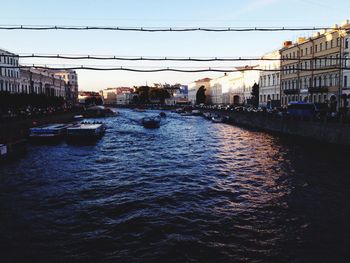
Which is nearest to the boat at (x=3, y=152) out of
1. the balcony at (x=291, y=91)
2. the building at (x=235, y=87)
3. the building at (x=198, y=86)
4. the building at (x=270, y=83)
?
the balcony at (x=291, y=91)

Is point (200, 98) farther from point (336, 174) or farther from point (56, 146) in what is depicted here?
point (336, 174)

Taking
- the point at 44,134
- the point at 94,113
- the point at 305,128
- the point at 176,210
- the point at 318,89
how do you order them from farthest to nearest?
the point at 94,113, the point at 318,89, the point at 44,134, the point at 305,128, the point at 176,210

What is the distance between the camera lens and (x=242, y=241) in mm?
→ 10758

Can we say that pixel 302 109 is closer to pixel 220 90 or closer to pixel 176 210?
pixel 176 210

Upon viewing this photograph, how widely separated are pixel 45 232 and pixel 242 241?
6.31m

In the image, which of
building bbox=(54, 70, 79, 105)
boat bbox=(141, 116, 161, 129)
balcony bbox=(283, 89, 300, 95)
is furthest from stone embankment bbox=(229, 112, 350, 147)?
building bbox=(54, 70, 79, 105)

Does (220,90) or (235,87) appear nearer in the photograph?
(235,87)

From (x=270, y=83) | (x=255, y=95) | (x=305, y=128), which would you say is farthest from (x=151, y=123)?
(x=255, y=95)

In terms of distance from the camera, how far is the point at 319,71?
5919cm

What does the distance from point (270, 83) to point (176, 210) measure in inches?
2835

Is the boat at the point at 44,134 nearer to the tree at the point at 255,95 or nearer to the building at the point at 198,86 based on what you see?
the tree at the point at 255,95

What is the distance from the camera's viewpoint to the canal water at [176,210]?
33.1ft

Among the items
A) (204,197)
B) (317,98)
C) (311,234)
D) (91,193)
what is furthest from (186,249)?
(317,98)

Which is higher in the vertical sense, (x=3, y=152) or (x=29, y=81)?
(x=29, y=81)
